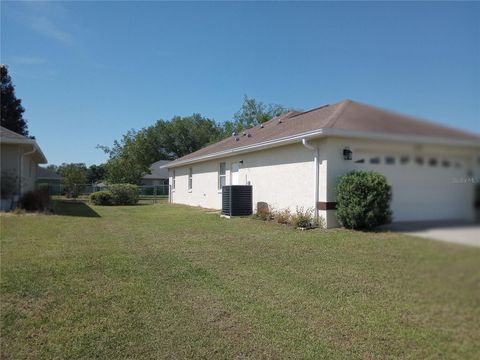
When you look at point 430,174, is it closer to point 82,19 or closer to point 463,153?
point 463,153

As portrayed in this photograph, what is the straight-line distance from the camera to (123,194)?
2600 centimetres

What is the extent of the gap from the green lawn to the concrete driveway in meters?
0.03

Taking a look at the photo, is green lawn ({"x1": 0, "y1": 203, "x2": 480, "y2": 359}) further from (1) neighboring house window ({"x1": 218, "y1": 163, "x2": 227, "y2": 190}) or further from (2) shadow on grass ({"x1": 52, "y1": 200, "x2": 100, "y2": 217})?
(1) neighboring house window ({"x1": 218, "y1": 163, "x2": 227, "y2": 190})

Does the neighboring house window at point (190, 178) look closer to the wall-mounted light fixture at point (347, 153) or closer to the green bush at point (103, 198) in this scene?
the green bush at point (103, 198)

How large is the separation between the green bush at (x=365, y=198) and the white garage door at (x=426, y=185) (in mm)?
40

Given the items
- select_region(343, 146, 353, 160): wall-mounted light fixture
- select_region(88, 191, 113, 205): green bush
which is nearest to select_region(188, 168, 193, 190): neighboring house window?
select_region(88, 191, 113, 205): green bush

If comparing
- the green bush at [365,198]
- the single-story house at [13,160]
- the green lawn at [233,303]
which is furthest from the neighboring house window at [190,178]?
the green bush at [365,198]

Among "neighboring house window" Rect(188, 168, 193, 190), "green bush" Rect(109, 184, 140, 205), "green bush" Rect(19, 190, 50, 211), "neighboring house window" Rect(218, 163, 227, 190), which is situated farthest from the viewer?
"green bush" Rect(109, 184, 140, 205)

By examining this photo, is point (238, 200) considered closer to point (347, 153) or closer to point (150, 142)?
point (347, 153)

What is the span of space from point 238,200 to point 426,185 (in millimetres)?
14018

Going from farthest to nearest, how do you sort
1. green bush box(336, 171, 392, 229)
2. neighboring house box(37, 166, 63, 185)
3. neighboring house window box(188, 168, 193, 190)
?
neighboring house box(37, 166, 63, 185), neighboring house window box(188, 168, 193, 190), green bush box(336, 171, 392, 229)

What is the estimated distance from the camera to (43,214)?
15.1 meters

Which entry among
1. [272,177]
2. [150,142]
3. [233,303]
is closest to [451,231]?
[233,303]

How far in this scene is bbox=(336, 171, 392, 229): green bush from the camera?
3.30 feet
